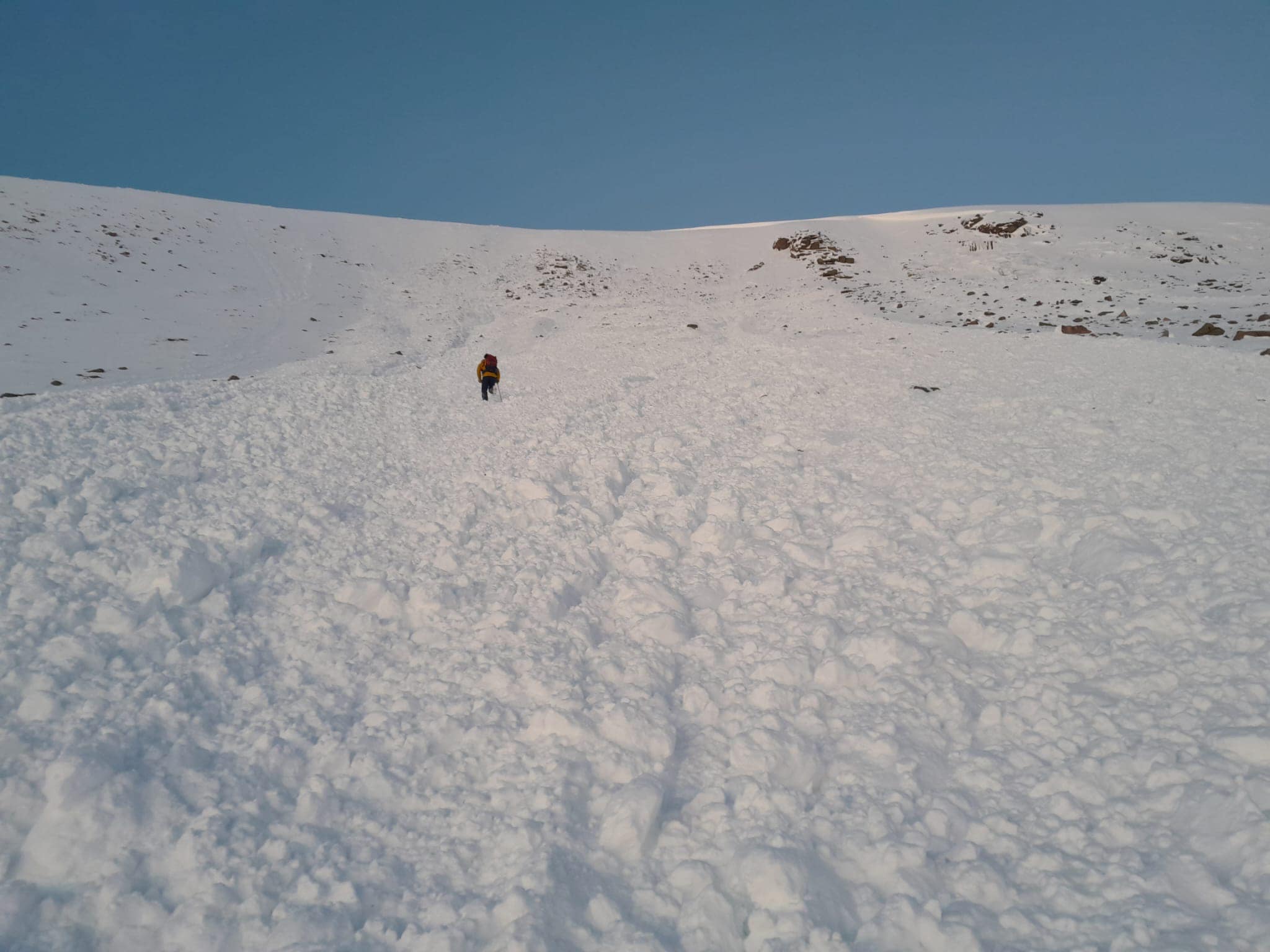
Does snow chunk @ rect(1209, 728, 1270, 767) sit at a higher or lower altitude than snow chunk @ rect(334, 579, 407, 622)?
higher

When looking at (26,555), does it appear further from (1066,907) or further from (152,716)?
(1066,907)

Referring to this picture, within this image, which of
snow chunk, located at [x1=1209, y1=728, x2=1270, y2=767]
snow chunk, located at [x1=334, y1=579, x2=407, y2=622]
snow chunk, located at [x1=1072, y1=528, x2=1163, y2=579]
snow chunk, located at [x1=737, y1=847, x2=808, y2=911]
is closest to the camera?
snow chunk, located at [x1=737, y1=847, x2=808, y2=911]

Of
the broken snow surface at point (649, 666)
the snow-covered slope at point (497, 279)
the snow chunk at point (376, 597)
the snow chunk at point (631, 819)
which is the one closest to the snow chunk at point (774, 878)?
the broken snow surface at point (649, 666)

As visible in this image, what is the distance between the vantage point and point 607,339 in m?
20.7

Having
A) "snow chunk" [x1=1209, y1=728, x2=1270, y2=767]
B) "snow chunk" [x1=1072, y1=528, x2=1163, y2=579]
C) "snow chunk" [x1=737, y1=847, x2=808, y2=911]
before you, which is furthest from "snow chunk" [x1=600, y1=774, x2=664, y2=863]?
"snow chunk" [x1=1072, y1=528, x2=1163, y2=579]

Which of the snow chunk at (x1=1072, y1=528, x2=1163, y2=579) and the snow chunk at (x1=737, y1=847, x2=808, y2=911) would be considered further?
the snow chunk at (x1=1072, y1=528, x2=1163, y2=579)

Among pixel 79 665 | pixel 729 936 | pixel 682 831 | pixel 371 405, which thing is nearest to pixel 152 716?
pixel 79 665

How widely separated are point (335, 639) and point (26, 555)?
309 centimetres

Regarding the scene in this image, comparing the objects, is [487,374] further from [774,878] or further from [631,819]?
[774,878]

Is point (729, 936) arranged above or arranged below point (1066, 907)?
below

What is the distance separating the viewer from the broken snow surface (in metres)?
3.92

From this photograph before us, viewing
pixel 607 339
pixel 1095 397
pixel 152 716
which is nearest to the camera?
pixel 152 716

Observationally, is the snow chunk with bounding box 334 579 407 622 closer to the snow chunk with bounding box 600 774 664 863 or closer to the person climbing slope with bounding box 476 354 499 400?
the snow chunk with bounding box 600 774 664 863

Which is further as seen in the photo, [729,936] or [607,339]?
[607,339]
